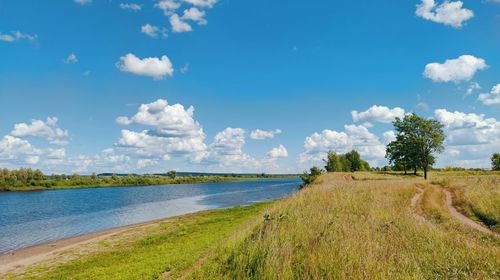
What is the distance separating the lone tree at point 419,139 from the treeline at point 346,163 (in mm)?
42690

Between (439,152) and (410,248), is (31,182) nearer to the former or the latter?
(439,152)

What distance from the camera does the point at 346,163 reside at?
122 m

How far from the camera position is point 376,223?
11.1 metres

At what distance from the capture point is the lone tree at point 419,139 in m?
63.3

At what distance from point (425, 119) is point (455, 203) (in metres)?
50.6

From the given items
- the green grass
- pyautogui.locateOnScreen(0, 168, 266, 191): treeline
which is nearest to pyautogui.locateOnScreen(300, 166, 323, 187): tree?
the green grass

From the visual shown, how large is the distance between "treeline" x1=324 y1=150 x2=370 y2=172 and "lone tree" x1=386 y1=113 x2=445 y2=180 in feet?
140

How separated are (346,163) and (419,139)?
5990 centimetres

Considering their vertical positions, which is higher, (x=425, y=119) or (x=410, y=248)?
(x=425, y=119)

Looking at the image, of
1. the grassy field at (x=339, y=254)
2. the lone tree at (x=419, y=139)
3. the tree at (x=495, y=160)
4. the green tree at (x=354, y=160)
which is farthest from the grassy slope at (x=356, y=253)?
the green tree at (x=354, y=160)

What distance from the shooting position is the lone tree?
63281 mm

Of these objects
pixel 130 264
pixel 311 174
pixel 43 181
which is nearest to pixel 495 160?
pixel 311 174

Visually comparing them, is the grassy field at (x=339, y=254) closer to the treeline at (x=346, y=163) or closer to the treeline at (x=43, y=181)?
the treeline at (x=346, y=163)

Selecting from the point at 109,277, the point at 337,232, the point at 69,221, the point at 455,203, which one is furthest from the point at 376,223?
the point at 69,221
